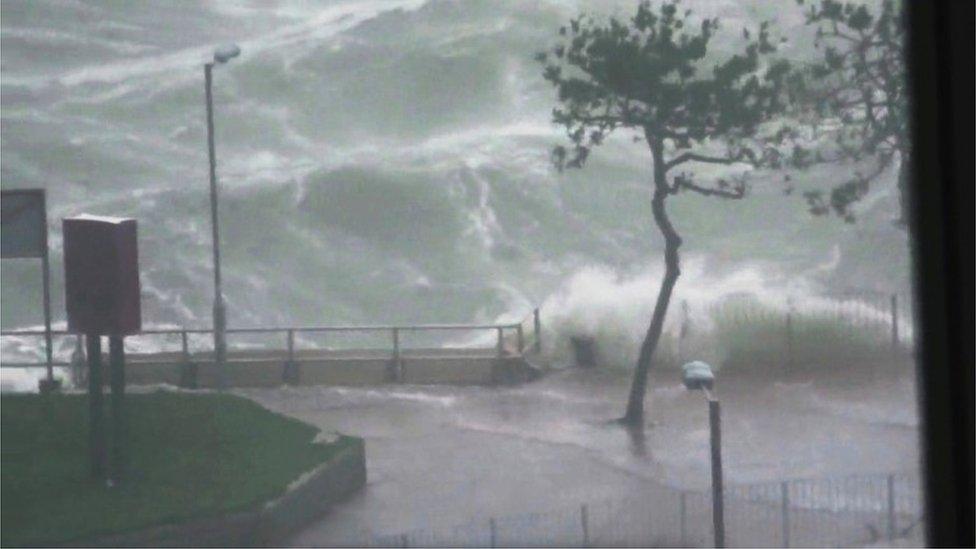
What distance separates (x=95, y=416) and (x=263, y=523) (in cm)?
175

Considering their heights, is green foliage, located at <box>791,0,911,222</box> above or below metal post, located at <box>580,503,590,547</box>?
above

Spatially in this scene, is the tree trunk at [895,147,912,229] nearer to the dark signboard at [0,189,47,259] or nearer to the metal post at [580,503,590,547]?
the metal post at [580,503,590,547]

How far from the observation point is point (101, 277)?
12797 mm

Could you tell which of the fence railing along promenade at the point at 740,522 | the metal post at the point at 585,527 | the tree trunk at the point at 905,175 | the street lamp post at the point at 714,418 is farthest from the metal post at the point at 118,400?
the tree trunk at the point at 905,175

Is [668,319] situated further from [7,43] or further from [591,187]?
[7,43]

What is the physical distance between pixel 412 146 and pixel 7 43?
9328 mm

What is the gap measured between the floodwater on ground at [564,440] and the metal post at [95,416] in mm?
1575

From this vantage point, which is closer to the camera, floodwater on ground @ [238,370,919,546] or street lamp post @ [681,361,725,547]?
street lamp post @ [681,361,725,547]

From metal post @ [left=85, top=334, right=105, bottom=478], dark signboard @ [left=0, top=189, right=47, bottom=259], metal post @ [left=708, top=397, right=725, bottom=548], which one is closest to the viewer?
metal post @ [left=708, top=397, right=725, bottom=548]

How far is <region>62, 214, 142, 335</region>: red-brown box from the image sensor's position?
498 inches

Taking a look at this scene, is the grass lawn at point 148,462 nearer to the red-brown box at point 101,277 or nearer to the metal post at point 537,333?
the red-brown box at point 101,277

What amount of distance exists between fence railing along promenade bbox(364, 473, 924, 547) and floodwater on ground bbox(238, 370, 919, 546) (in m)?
0.56

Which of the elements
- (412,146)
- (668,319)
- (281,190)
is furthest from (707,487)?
(412,146)

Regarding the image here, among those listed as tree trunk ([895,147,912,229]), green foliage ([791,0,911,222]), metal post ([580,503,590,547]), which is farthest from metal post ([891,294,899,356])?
metal post ([580,503,590,547])
